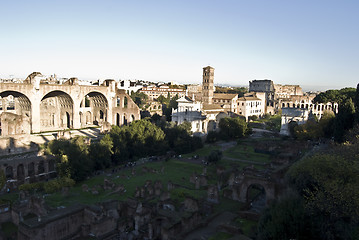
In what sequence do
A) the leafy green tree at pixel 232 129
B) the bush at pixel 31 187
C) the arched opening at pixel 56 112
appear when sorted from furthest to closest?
the arched opening at pixel 56 112 → the leafy green tree at pixel 232 129 → the bush at pixel 31 187

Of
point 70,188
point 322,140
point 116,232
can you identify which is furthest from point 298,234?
point 322,140

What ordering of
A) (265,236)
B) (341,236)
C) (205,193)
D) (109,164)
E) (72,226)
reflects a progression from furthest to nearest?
(109,164) → (205,193) → (72,226) → (265,236) → (341,236)

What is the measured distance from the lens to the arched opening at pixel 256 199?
19670mm

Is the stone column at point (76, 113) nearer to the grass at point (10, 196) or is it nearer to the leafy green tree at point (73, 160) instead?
the leafy green tree at point (73, 160)

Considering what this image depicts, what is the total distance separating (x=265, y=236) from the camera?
512 inches

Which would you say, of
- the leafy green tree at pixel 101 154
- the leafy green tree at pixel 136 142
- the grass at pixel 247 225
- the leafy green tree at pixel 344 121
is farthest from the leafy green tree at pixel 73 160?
the leafy green tree at pixel 344 121

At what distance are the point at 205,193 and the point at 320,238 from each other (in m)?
10.8

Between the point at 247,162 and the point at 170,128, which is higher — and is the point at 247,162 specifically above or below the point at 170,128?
below

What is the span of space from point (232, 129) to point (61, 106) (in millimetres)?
Answer: 32181

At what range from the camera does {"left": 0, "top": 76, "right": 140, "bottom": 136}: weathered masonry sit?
43.3 meters

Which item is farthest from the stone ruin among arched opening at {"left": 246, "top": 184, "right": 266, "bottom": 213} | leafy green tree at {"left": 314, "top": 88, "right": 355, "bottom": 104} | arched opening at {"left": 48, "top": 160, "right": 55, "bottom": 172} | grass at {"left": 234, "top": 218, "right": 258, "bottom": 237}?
leafy green tree at {"left": 314, "top": 88, "right": 355, "bottom": 104}

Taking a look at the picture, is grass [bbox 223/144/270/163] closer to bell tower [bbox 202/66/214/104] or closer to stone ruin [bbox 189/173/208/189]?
stone ruin [bbox 189/173/208/189]

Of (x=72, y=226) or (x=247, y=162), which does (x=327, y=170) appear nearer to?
(x=72, y=226)

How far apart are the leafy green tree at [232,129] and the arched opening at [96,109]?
25366 mm
